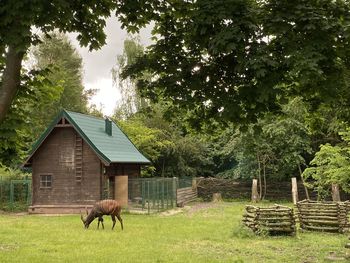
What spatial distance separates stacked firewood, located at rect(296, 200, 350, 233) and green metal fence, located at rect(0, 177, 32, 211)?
1887cm

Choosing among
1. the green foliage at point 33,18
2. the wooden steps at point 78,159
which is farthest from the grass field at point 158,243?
the green foliage at point 33,18

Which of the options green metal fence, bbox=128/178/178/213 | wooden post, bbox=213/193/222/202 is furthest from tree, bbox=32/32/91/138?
green metal fence, bbox=128/178/178/213

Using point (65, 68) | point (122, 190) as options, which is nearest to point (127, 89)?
point (65, 68)

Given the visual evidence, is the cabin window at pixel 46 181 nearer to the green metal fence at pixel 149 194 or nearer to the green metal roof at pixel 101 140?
the green metal roof at pixel 101 140

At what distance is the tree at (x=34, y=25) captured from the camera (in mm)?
7176

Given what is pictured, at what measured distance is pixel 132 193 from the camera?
92.7ft

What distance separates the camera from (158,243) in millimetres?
16172

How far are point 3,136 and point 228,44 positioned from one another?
5274 millimetres

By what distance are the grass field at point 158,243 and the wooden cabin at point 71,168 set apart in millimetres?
5194

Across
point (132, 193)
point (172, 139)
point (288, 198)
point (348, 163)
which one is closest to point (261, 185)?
point (288, 198)

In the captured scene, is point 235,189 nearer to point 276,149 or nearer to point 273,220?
point 276,149

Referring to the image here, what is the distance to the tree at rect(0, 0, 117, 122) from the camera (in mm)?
7176

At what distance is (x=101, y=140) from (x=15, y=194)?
7.99 metres

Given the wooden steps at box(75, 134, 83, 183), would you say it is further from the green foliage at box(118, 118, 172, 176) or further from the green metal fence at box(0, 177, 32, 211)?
the green foliage at box(118, 118, 172, 176)
